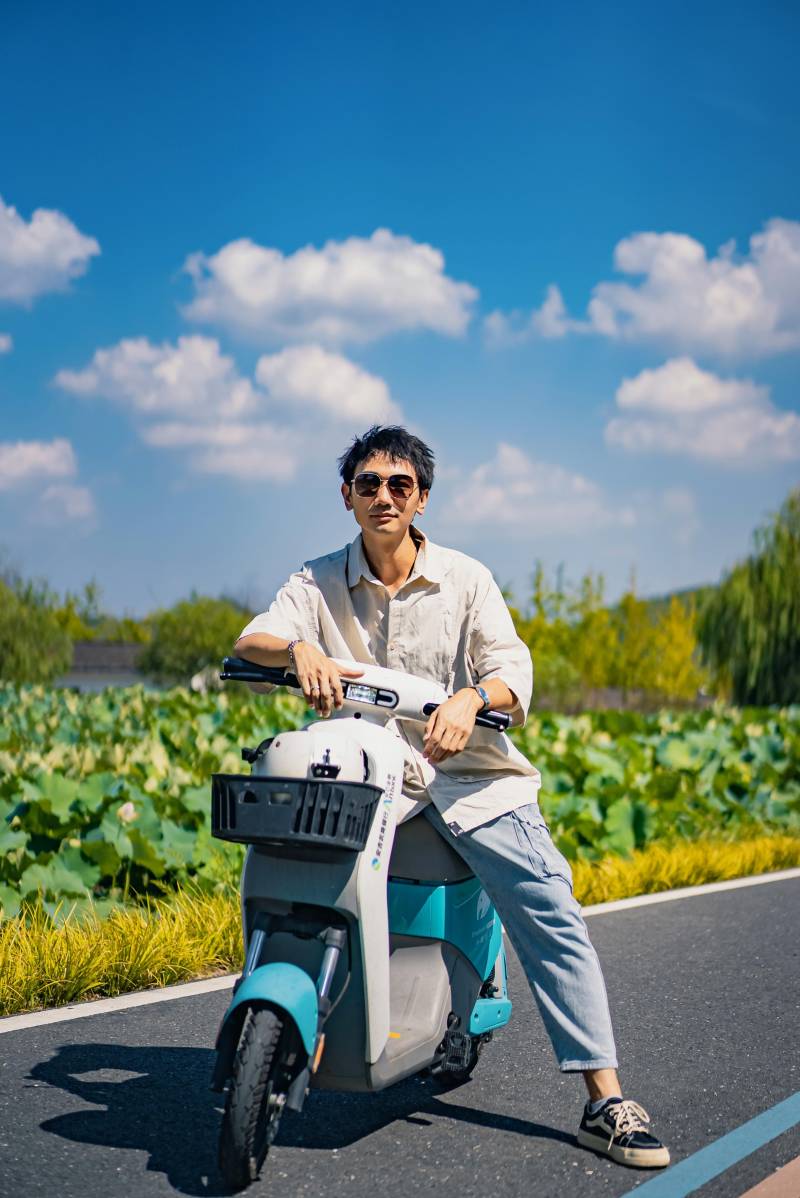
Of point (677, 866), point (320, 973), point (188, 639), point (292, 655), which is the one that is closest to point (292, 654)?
point (292, 655)

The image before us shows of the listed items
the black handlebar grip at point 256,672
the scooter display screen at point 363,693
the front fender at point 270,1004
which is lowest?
the front fender at point 270,1004

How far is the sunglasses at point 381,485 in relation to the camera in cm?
353

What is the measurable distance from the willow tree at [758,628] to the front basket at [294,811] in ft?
88.0

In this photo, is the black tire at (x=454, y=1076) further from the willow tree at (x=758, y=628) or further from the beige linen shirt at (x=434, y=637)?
the willow tree at (x=758, y=628)

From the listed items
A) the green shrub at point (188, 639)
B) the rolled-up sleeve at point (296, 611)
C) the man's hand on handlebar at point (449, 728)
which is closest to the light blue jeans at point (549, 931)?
the man's hand on handlebar at point (449, 728)

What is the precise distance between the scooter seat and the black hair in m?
0.96

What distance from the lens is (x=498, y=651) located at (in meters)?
3.58

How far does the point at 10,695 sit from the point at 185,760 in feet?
24.7

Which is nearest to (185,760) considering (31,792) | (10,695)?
(31,792)

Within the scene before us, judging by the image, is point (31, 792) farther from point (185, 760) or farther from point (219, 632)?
point (219, 632)

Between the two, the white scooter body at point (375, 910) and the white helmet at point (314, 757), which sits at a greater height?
the white helmet at point (314, 757)

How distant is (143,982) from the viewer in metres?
5.08

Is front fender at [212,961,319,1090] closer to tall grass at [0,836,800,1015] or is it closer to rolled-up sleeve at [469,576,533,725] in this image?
rolled-up sleeve at [469,576,533,725]

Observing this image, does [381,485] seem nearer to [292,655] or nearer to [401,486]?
[401,486]
